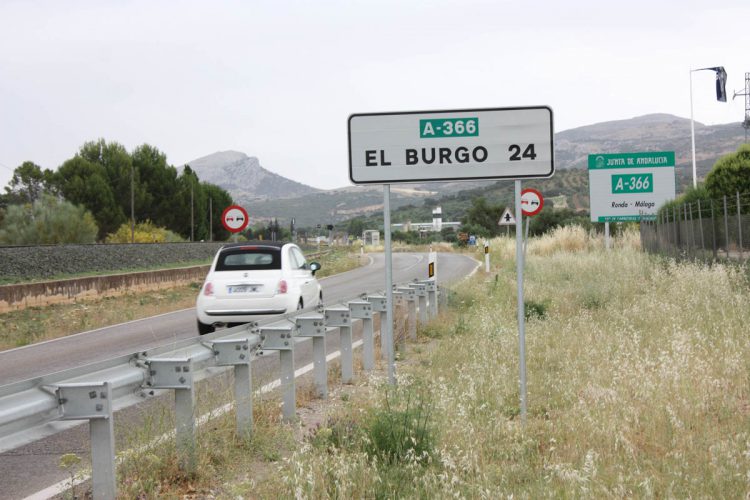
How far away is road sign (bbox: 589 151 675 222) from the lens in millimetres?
36438

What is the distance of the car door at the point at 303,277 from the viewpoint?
16484 mm

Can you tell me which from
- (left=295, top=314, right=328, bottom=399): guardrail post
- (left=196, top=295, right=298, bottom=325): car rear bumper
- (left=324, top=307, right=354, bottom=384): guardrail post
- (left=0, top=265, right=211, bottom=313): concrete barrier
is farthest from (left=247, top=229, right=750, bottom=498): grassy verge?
(left=0, top=265, right=211, bottom=313): concrete barrier

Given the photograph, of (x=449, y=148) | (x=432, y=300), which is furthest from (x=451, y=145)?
(x=432, y=300)

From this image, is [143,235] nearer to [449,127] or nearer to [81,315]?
[81,315]

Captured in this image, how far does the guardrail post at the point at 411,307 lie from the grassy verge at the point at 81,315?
763 cm

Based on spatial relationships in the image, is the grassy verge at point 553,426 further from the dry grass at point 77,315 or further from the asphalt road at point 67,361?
the dry grass at point 77,315

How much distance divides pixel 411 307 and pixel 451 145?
656 cm

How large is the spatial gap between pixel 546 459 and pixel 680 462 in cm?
79

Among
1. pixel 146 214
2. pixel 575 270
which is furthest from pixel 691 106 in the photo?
pixel 146 214

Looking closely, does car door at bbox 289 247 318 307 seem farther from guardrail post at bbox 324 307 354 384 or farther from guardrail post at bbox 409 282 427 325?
guardrail post at bbox 324 307 354 384

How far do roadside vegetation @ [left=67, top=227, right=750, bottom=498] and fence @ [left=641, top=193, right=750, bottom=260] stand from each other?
9777 millimetres

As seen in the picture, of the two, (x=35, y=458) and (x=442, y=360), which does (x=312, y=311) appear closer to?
(x=442, y=360)

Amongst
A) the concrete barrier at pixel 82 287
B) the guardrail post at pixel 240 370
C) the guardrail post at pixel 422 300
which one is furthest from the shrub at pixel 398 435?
the concrete barrier at pixel 82 287

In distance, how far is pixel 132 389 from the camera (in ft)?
17.0
